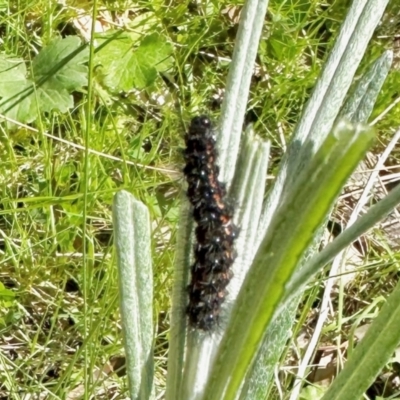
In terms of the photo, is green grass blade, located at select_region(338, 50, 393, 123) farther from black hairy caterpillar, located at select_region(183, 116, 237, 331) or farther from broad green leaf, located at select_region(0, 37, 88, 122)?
broad green leaf, located at select_region(0, 37, 88, 122)

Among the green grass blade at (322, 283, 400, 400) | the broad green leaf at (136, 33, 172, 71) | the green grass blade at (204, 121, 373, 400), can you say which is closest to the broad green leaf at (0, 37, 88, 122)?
the broad green leaf at (136, 33, 172, 71)

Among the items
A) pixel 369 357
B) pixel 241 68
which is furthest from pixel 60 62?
pixel 369 357

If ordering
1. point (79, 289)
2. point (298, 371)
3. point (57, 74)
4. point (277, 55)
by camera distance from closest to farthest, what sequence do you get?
point (298, 371), point (79, 289), point (57, 74), point (277, 55)

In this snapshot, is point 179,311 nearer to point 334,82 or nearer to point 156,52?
point 334,82

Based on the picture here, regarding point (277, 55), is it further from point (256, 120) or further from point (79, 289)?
point (79, 289)

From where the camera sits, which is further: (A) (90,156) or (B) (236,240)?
(A) (90,156)

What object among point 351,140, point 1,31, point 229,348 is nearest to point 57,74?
point 1,31

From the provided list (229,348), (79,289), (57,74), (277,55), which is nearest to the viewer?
(229,348)
